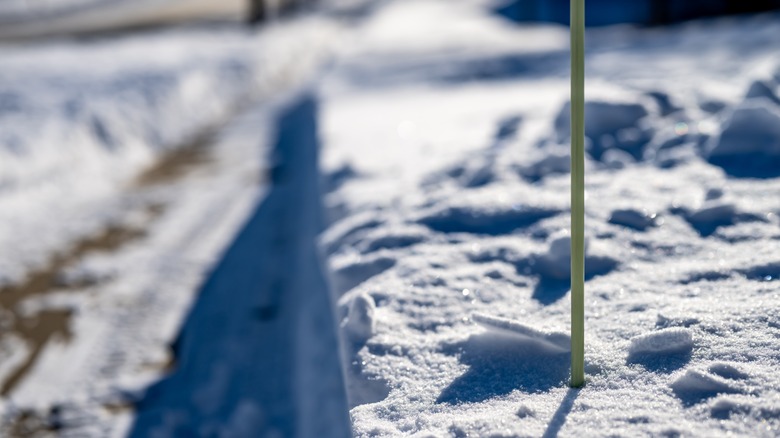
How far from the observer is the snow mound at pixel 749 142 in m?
2.98

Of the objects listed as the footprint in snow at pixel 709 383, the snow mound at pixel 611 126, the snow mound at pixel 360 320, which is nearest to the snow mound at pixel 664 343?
the footprint in snow at pixel 709 383

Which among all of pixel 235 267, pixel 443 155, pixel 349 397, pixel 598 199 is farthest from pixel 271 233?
pixel 349 397

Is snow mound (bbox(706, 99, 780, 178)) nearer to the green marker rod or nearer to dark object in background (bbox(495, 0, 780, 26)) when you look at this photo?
the green marker rod

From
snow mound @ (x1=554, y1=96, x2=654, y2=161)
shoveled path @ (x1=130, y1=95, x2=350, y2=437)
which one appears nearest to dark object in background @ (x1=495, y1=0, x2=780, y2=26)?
snow mound @ (x1=554, y1=96, x2=654, y2=161)

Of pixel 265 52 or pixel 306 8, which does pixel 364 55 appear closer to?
pixel 265 52

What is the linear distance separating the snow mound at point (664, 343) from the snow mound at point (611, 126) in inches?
69.1

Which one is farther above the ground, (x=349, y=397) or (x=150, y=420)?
(x=349, y=397)

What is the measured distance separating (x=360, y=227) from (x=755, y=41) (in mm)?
5854

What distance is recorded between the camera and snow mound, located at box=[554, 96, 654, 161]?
3.54 meters

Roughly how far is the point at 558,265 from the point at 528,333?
0.56 meters

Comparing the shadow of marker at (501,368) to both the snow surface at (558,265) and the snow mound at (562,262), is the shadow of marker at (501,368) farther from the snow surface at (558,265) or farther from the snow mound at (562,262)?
the snow mound at (562,262)

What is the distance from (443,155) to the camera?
4.07 metres

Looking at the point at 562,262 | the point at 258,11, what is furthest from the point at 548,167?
the point at 258,11

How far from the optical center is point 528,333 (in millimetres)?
1923
